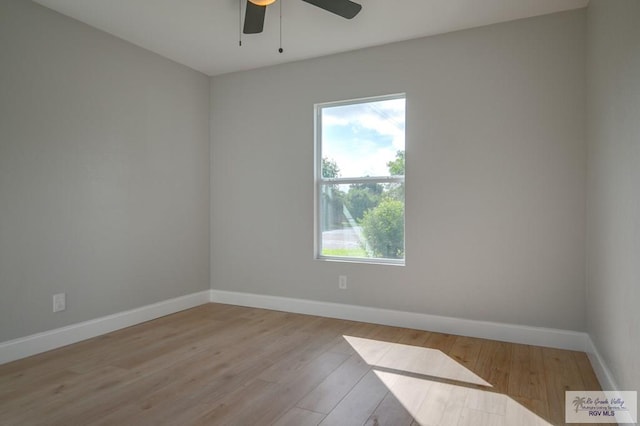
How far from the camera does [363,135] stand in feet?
12.4

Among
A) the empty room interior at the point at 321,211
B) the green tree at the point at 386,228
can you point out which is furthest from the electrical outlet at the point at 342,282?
the green tree at the point at 386,228

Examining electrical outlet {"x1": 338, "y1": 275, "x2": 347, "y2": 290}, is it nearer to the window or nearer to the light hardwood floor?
the window

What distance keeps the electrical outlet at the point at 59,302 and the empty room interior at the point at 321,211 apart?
0.02m

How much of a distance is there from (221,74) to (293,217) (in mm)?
1825

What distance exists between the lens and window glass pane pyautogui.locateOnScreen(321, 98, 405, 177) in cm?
362

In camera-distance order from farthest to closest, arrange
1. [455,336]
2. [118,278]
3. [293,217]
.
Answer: [293,217], [118,278], [455,336]

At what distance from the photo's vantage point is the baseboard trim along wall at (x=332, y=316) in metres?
2.75

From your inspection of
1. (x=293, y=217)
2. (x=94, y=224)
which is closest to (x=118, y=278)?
(x=94, y=224)

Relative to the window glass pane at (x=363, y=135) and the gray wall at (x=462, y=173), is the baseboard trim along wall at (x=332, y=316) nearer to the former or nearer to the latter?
the gray wall at (x=462, y=173)

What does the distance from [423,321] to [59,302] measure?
2.91 metres

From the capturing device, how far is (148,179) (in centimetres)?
374

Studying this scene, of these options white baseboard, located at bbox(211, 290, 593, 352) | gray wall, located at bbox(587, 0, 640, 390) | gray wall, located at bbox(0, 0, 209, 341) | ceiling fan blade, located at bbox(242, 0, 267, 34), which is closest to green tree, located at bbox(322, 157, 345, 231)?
white baseboard, located at bbox(211, 290, 593, 352)

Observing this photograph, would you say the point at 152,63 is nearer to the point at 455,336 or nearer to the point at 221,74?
the point at 221,74

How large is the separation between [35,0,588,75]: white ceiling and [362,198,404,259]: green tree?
4.85ft
